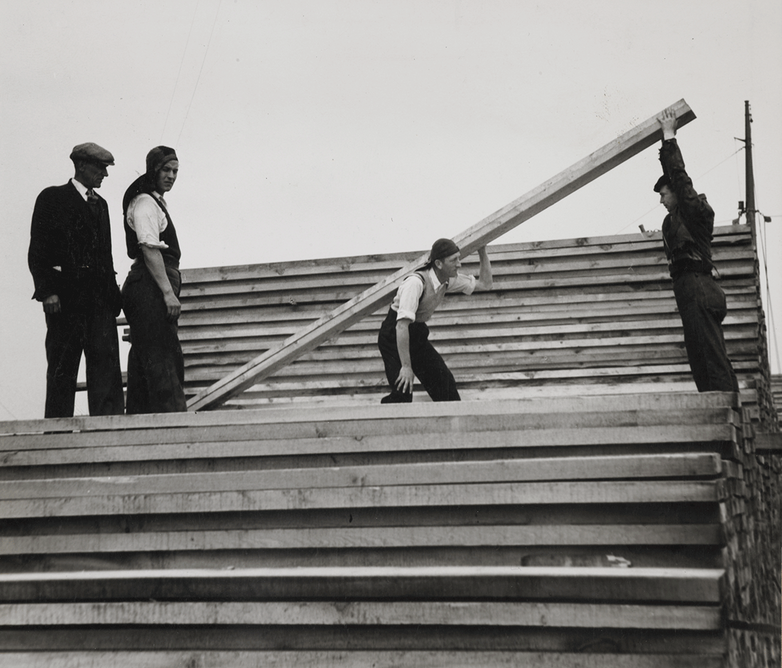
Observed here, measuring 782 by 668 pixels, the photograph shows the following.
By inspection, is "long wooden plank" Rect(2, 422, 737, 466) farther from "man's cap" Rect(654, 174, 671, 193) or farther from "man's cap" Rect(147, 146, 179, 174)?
"man's cap" Rect(654, 174, 671, 193)

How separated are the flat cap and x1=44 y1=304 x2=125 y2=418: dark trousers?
2.96 ft

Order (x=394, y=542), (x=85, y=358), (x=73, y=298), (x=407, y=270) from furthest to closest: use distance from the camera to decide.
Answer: (x=407, y=270) < (x=73, y=298) < (x=85, y=358) < (x=394, y=542)

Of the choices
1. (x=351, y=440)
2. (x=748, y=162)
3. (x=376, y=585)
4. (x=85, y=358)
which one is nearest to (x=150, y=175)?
(x=85, y=358)

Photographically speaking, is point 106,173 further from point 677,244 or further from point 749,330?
point 749,330

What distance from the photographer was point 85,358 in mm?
5125

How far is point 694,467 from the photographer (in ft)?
10.9

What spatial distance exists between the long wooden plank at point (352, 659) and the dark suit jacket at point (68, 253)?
232 cm

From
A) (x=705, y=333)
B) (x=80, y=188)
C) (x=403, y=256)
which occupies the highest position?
(x=403, y=256)

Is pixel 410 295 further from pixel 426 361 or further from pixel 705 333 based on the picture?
pixel 705 333

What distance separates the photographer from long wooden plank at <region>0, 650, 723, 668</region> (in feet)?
9.90

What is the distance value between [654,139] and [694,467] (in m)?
3.57

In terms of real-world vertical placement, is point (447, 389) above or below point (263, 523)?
above

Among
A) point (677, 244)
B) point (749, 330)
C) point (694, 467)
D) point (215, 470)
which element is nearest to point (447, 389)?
point (677, 244)

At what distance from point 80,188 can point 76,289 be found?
2.15ft
